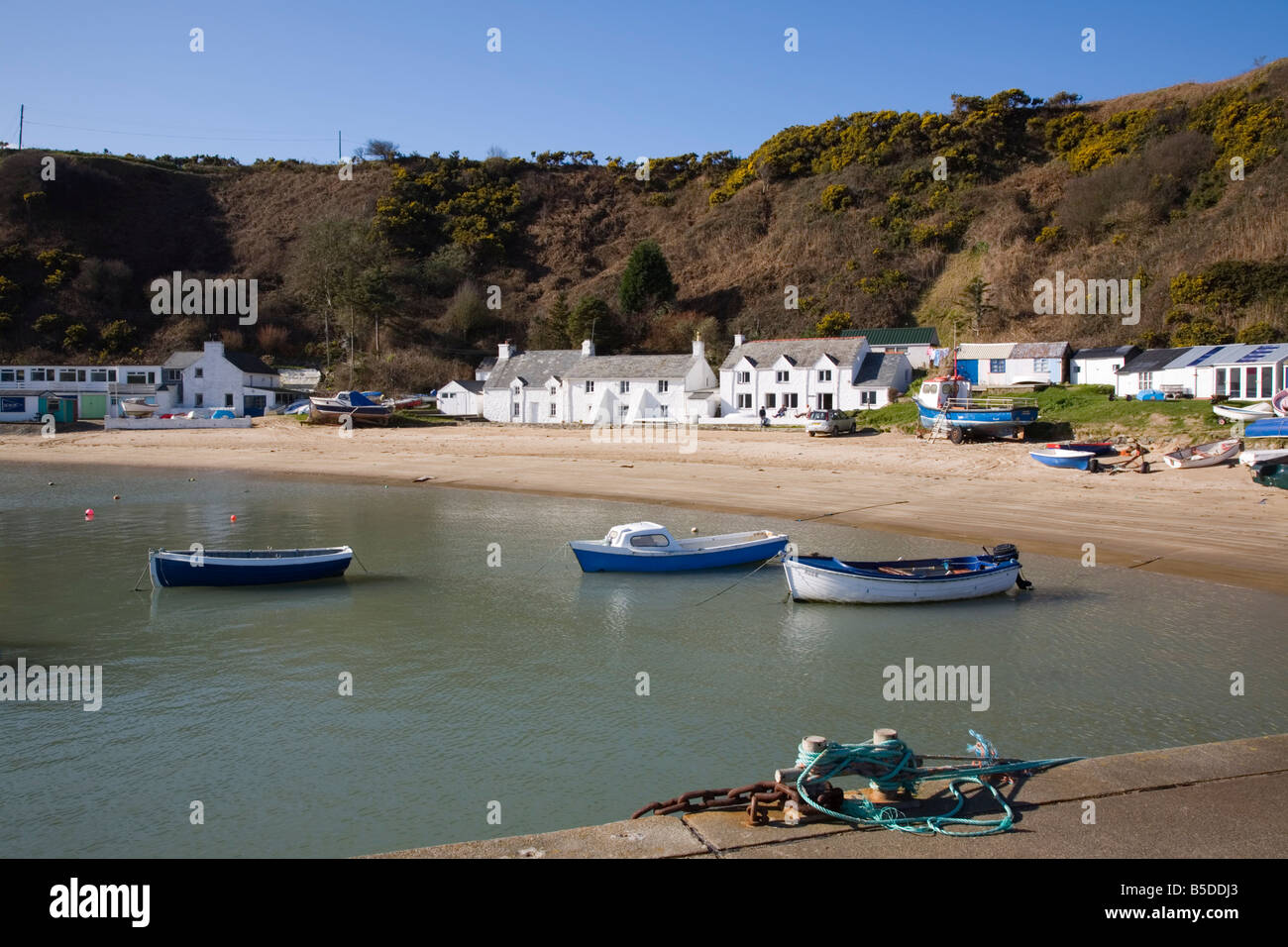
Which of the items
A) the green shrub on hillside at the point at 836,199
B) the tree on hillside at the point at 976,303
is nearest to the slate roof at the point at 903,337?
the tree on hillside at the point at 976,303

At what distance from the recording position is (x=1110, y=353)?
48.5 meters

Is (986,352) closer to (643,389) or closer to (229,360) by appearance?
(643,389)

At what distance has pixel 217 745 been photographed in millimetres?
12086

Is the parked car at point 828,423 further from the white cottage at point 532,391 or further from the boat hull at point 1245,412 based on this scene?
the white cottage at point 532,391

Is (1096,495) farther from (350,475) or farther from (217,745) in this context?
(350,475)

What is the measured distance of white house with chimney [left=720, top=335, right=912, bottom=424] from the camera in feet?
174

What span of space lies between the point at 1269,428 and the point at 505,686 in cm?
2988

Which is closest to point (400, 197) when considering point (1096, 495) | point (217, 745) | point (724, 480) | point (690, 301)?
point (690, 301)

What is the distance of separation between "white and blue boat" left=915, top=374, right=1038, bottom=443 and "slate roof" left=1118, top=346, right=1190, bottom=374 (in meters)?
5.71

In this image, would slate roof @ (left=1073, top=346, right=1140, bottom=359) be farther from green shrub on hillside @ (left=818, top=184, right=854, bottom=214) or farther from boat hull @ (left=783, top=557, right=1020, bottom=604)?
green shrub on hillside @ (left=818, top=184, right=854, bottom=214)

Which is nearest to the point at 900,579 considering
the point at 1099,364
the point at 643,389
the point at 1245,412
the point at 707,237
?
the point at 1245,412

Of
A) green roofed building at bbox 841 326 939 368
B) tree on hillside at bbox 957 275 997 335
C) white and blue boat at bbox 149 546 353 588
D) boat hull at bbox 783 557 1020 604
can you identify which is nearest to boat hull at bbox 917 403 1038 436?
green roofed building at bbox 841 326 939 368

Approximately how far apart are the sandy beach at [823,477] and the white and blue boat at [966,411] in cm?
137

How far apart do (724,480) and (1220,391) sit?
23925 millimetres
